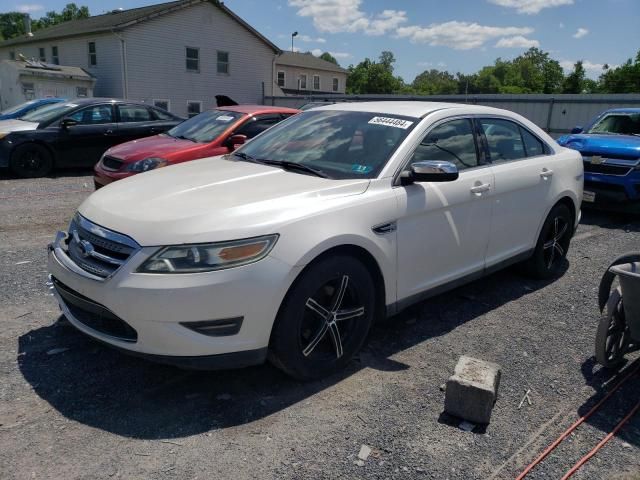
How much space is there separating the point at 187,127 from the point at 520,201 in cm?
593

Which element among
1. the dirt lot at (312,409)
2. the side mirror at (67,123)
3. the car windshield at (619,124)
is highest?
the car windshield at (619,124)

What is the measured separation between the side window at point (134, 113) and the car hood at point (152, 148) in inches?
147

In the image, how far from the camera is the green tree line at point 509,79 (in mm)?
54062

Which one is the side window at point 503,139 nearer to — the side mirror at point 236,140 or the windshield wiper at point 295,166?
the windshield wiper at point 295,166

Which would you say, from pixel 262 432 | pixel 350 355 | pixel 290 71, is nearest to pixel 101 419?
pixel 262 432

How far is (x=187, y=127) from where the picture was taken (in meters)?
8.84

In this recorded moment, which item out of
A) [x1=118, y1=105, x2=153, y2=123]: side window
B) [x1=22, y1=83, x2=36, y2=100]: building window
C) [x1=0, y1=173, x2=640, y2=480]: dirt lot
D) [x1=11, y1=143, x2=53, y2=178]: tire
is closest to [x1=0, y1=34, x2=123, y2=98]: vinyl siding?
[x1=22, y1=83, x2=36, y2=100]: building window

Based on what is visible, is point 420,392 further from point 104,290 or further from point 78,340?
point 78,340

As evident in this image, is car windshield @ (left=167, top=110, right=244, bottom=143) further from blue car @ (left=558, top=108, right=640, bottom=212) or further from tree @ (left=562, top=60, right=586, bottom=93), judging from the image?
tree @ (left=562, top=60, right=586, bottom=93)

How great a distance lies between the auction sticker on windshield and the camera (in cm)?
395

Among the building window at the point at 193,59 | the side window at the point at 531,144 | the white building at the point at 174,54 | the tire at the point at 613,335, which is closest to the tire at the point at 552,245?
the side window at the point at 531,144

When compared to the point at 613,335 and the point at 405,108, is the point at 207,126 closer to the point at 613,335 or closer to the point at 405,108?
the point at 405,108

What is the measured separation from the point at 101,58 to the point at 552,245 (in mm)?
26348

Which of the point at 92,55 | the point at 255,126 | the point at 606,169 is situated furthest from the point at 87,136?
the point at 92,55
